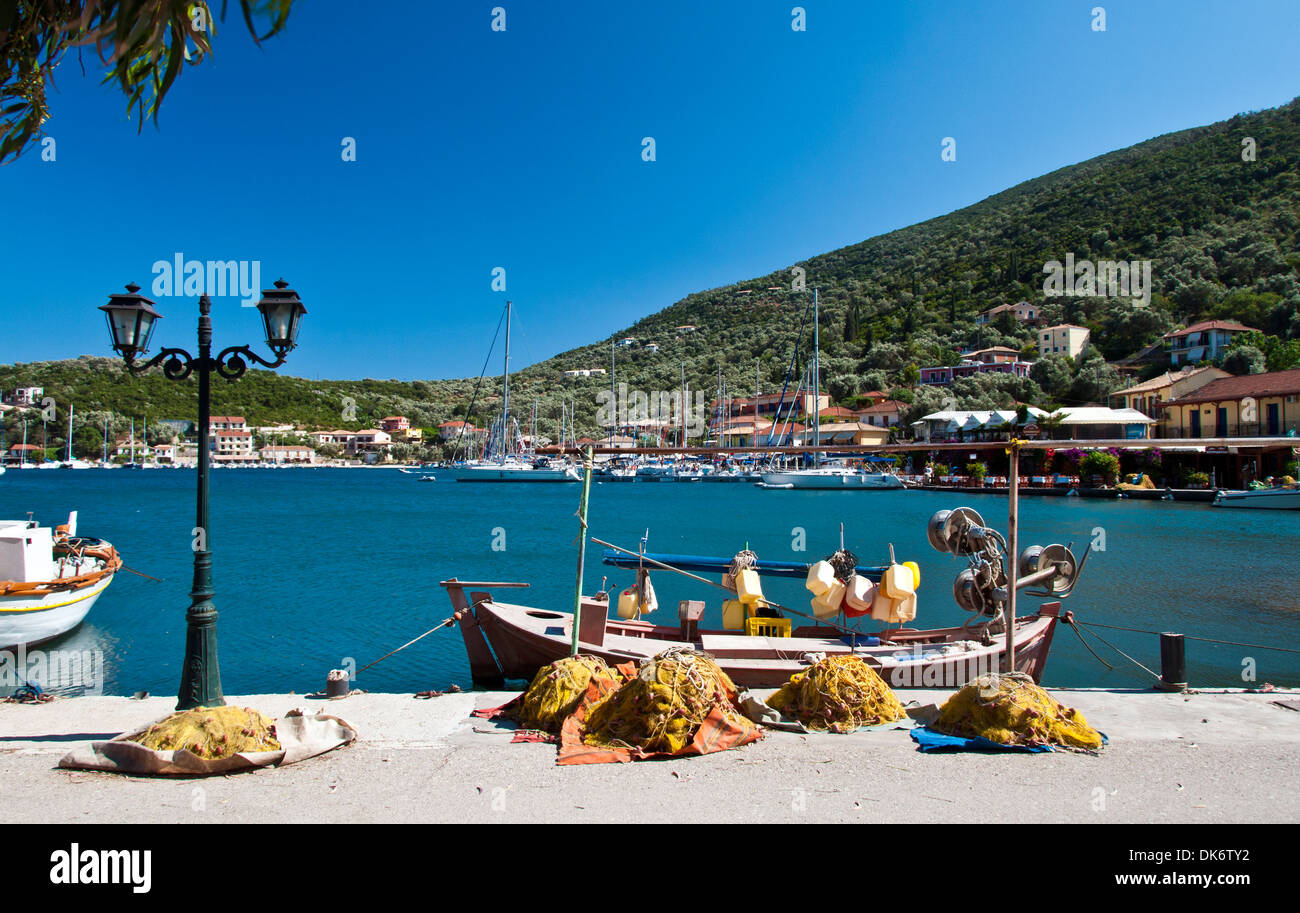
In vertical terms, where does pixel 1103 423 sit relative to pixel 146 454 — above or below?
above

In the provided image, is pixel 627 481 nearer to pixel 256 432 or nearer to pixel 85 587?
pixel 85 587

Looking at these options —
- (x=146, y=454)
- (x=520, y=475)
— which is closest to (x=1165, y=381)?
(x=520, y=475)

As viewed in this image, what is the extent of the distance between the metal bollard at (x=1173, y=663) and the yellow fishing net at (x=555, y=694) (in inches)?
247

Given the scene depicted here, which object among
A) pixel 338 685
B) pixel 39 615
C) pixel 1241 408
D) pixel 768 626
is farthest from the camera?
pixel 1241 408

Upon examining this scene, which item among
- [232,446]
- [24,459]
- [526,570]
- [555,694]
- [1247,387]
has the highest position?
[1247,387]

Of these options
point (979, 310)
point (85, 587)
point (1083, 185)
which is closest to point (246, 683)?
point (85, 587)

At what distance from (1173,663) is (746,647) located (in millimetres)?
4820

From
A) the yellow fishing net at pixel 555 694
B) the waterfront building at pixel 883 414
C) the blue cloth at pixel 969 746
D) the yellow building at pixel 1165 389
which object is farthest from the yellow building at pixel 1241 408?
the yellow fishing net at pixel 555 694

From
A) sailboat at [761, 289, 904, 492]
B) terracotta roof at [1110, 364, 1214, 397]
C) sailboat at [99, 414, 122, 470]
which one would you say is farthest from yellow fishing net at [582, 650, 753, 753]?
sailboat at [99, 414, 122, 470]

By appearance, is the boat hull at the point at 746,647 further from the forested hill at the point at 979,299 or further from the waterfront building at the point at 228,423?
the waterfront building at the point at 228,423

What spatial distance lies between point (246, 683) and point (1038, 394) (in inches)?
3560

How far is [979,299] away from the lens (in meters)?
117

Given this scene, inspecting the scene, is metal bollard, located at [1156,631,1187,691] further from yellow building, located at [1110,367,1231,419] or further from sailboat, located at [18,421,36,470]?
sailboat, located at [18,421,36,470]

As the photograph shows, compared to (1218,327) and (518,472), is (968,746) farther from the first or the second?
(518,472)
